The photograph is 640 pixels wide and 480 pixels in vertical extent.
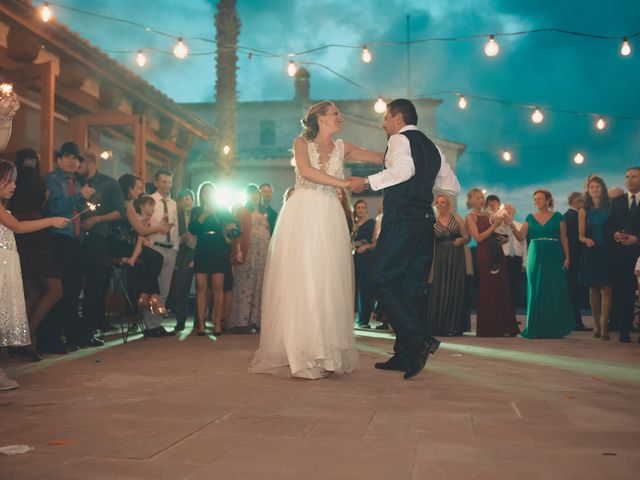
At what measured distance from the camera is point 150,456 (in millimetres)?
2896

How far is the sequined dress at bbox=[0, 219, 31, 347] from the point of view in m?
4.88

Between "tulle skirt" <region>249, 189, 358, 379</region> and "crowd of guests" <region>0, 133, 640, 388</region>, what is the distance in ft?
4.06

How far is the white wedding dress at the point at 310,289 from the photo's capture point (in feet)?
16.8

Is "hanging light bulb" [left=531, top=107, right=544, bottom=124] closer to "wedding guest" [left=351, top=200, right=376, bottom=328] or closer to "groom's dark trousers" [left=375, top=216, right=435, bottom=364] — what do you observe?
"wedding guest" [left=351, top=200, right=376, bottom=328]

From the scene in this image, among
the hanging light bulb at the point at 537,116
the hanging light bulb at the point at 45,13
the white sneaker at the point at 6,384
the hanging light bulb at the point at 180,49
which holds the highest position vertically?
the hanging light bulb at the point at 180,49

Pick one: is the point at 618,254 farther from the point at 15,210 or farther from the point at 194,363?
the point at 15,210

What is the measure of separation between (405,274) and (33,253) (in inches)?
123

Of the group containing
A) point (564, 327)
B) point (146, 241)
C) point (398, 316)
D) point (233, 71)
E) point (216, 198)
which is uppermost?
point (233, 71)

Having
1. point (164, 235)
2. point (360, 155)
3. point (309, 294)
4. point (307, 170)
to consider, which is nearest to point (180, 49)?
point (164, 235)

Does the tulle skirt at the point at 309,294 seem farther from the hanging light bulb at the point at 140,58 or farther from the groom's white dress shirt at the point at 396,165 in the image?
the hanging light bulb at the point at 140,58

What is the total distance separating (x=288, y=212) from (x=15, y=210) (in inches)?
94.6

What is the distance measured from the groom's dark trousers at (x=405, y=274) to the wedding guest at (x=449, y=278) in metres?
3.92

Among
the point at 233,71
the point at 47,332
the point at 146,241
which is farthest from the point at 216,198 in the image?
the point at 233,71

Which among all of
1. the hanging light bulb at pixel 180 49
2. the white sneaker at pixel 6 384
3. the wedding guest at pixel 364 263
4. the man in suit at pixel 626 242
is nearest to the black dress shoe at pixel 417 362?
the white sneaker at pixel 6 384
